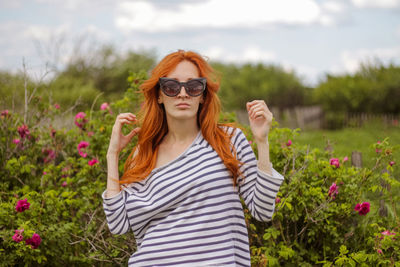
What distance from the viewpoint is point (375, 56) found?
20.2 metres

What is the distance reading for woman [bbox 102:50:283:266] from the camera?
1.91 metres

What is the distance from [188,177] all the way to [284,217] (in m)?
1.41

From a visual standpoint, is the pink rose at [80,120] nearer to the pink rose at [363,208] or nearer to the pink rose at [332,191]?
the pink rose at [332,191]

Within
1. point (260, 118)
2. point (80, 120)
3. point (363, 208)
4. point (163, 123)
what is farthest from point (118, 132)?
point (80, 120)

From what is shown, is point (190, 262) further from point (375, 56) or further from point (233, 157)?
point (375, 56)

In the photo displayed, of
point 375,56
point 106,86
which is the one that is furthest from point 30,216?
point 106,86

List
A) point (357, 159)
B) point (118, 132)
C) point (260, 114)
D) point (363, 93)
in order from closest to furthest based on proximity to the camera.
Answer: point (260, 114)
point (118, 132)
point (357, 159)
point (363, 93)

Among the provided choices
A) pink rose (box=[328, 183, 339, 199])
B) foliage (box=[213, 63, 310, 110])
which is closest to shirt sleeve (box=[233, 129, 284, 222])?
pink rose (box=[328, 183, 339, 199])

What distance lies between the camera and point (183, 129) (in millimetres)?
2156

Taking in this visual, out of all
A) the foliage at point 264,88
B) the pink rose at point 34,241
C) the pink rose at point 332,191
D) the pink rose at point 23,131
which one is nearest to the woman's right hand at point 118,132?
the pink rose at point 34,241

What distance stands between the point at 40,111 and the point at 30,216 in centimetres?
145

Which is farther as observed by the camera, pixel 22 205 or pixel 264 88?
pixel 264 88

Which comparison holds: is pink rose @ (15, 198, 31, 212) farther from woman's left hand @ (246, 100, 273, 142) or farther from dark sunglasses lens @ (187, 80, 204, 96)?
woman's left hand @ (246, 100, 273, 142)

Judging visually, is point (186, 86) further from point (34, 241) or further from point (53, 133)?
point (53, 133)
